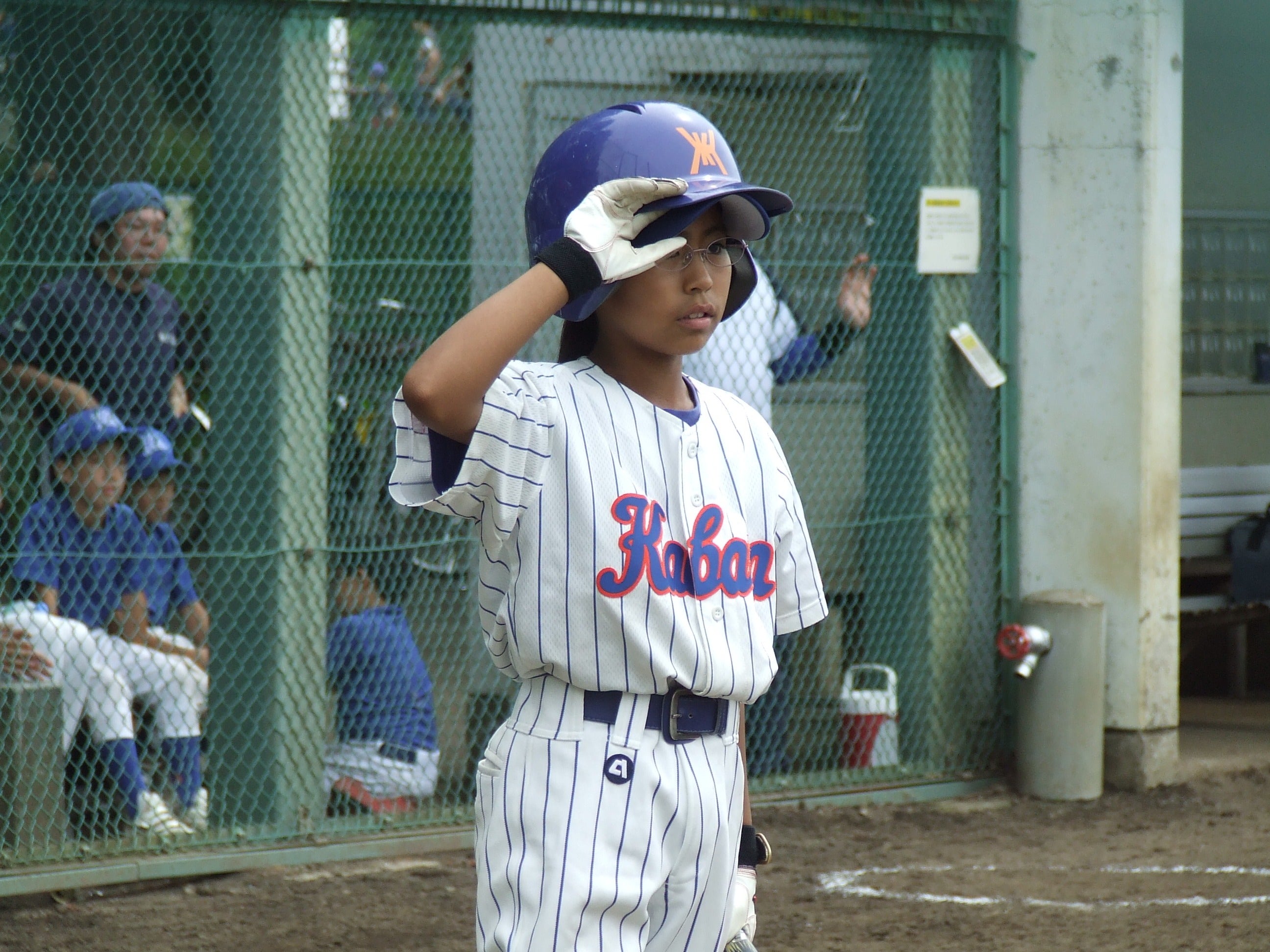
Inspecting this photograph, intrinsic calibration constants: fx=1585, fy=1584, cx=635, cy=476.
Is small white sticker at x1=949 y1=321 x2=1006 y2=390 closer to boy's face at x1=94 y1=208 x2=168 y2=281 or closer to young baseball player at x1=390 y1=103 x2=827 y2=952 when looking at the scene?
boy's face at x1=94 y1=208 x2=168 y2=281

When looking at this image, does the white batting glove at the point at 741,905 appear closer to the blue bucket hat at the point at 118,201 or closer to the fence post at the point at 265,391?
Answer: the fence post at the point at 265,391

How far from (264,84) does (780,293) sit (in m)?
1.85

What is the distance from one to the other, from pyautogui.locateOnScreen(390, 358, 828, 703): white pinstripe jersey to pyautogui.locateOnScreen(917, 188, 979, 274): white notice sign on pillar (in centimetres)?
354

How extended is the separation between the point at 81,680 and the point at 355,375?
122 cm

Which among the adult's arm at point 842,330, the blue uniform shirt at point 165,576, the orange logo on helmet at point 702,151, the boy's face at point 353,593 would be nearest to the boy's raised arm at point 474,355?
the orange logo on helmet at point 702,151

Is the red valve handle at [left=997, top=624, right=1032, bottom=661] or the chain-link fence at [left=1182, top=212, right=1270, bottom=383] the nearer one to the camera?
the red valve handle at [left=997, top=624, right=1032, bottom=661]

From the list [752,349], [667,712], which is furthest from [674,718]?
[752,349]

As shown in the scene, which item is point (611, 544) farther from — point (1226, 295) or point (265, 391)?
point (1226, 295)

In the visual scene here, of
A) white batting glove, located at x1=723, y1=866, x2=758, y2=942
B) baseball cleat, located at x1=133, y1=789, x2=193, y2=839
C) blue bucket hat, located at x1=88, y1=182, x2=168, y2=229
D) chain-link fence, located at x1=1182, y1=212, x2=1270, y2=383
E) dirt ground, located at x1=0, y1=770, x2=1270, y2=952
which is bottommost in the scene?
dirt ground, located at x1=0, y1=770, x2=1270, y2=952

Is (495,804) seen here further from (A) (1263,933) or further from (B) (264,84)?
(B) (264,84)

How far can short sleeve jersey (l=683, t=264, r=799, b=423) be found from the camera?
5.30m

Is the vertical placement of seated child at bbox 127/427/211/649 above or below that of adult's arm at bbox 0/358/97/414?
below

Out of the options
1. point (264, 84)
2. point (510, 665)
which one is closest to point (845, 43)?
point (264, 84)

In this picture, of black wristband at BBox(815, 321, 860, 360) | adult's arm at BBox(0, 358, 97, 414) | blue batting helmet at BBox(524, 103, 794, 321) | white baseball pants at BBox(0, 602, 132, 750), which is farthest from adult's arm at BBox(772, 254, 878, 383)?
blue batting helmet at BBox(524, 103, 794, 321)
